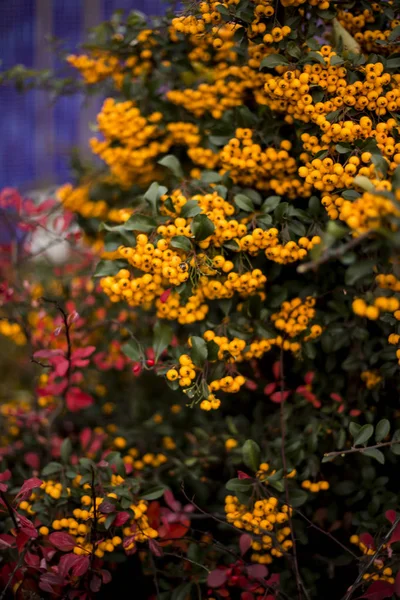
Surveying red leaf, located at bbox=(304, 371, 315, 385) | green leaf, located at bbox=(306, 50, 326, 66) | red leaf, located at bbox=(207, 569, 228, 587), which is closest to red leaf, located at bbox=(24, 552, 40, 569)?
red leaf, located at bbox=(207, 569, 228, 587)

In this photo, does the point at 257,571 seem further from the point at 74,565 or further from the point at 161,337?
the point at 161,337

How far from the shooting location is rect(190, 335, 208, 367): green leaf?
93 cm

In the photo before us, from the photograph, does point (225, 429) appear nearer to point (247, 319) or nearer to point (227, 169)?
point (247, 319)

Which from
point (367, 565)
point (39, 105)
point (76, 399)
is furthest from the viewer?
point (39, 105)

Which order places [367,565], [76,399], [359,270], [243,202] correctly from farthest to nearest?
[76,399] < [243,202] < [367,565] < [359,270]

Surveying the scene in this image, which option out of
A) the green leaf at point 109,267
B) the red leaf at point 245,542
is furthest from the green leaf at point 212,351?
the red leaf at point 245,542

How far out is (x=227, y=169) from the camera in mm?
1081

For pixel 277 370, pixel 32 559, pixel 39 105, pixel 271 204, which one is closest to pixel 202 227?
pixel 271 204

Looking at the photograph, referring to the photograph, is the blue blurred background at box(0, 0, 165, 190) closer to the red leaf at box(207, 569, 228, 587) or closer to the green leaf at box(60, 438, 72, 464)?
the green leaf at box(60, 438, 72, 464)

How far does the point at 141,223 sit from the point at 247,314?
289 millimetres

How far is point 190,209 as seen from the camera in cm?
93

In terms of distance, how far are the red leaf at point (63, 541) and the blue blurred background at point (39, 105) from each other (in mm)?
2497

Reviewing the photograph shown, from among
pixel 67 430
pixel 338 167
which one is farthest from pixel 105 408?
pixel 338 167

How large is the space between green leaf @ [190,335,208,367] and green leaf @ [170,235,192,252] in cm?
16
